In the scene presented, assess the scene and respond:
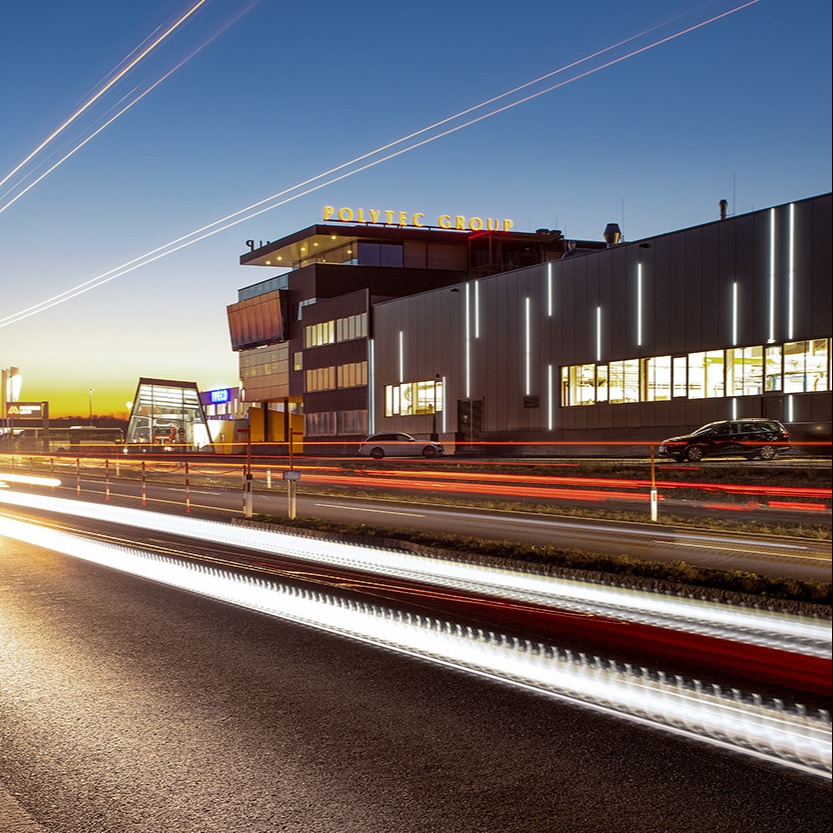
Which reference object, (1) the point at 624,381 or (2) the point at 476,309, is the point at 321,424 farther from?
(1) the point at 624,381

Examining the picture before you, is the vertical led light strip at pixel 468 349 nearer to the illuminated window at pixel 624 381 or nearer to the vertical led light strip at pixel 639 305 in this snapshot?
the illuminated window at pixel 624 381

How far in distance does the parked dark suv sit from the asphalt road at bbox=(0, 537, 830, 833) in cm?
2395

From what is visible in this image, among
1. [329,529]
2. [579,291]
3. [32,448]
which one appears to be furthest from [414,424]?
[329,529]

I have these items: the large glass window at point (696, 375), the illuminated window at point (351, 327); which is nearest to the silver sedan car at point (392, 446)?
the large glass window at point (696, 375)

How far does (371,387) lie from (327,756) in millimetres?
56884

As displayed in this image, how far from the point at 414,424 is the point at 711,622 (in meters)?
50.1

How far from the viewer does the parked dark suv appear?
1125 inches

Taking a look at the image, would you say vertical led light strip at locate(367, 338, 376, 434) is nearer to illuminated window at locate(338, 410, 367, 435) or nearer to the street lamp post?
illuminated window at locate(338, 410, 367, 435)

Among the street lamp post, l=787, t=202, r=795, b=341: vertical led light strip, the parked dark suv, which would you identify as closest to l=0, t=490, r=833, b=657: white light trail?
the parked dark suv

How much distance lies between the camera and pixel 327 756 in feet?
16.2

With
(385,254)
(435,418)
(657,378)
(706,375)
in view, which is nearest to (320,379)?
(385,254)

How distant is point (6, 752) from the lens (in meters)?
5.02

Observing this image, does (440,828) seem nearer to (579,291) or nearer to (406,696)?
(406,696)

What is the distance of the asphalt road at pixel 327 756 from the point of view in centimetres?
412
